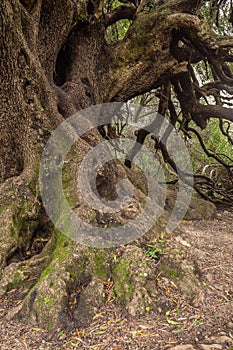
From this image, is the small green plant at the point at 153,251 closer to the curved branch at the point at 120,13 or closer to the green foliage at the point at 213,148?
the curved branch at the point at 120,13

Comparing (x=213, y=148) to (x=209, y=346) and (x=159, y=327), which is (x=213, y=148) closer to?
(x=159, y=327)

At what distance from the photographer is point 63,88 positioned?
4.68 metres

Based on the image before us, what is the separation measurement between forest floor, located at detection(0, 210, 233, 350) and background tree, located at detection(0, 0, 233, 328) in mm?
136

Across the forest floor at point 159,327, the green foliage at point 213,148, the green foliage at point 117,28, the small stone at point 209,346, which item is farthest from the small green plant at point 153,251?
the green foliage at point 117,28

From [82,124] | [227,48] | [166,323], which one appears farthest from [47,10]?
[166,323]

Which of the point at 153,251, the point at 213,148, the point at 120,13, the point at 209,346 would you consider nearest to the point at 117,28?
the point at 120,13

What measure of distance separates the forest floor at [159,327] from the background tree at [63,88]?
0.45 feet

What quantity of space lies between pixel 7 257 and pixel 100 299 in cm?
103

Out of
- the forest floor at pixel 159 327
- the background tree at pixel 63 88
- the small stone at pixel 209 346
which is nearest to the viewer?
the small stone at pixel 209 346

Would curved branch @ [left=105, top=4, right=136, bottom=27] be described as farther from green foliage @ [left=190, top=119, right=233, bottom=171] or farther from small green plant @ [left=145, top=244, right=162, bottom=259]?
small green plant @ [left=145, top=244, right=162, bottom=259]

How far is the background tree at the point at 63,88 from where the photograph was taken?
256 centimetres

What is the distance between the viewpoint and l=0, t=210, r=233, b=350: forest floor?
1.94m

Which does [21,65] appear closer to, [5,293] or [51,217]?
[51,217]

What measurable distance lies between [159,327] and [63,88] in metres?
3.73
